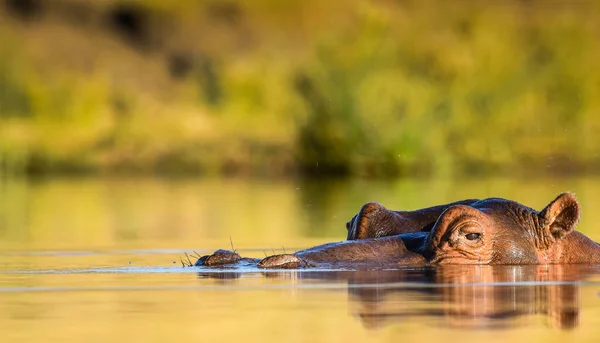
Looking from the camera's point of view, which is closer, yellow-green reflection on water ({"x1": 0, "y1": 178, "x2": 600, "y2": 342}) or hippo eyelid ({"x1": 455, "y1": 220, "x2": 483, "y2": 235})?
yellow-green reflection on water ({"x1": 0, "y1": 178, "x2": 600, "y2": 342})

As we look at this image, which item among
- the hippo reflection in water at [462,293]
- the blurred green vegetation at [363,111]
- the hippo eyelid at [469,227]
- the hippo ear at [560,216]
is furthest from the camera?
the blurred green vegetation at [363,111]

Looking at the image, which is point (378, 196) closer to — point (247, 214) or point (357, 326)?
point (247, 214)

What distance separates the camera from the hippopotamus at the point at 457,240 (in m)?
10.9

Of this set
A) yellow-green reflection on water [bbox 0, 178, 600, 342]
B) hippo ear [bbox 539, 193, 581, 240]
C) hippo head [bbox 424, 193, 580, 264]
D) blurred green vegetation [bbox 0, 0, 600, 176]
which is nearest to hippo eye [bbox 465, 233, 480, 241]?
hippo head [bbox 424, 193, 580, 264]

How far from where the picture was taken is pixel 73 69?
2350 inches

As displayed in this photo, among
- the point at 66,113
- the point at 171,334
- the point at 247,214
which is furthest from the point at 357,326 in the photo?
the point at 66,113

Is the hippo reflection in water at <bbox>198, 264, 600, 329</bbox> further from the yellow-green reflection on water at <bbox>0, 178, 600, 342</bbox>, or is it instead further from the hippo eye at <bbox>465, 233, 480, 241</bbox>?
the hippo eye at <bbox>465, 233, 480, 241</bbox>

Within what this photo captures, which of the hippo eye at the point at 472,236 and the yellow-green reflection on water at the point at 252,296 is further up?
the hippo eye at the point at 472,236

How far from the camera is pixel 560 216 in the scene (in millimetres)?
11289

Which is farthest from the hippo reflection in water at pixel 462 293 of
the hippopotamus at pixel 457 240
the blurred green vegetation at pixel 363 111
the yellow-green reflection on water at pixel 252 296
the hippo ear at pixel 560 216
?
the blurred green vegetation at pixel 363 111

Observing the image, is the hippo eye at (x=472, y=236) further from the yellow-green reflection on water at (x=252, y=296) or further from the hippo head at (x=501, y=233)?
the yellow-green reflection on water at (x=252, y=296)

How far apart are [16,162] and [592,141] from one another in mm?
15837

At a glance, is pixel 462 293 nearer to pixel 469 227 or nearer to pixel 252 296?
pixel 252 296

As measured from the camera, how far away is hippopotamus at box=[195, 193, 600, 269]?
1088cm
